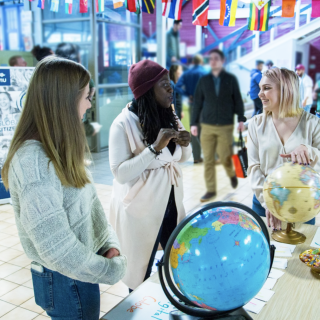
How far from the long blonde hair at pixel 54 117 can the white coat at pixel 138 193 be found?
61 cm

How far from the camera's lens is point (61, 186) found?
0.98 meters

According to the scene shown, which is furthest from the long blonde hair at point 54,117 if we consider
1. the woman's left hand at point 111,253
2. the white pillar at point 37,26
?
the white pillar at point 37,26

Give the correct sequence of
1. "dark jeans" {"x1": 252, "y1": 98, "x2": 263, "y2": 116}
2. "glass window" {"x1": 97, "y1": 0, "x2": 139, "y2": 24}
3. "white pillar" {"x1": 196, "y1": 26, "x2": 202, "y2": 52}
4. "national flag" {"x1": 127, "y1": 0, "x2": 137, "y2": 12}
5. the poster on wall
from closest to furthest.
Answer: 1. "white pillar" {"x1": 196, "y1": 26, "x2": 202, "y2": 52}
2. "dark jeans" {"x1": 252, "y1": 98, "x2": 263, "y2": 116}
3. "national flag" {"x1": 127, "y1": 0, "x2": 137, "y2": 12}
4. the poster on wall
5. "glass window" {"x1": 97, "y1": 0, "x2": 139, "y2": 24}

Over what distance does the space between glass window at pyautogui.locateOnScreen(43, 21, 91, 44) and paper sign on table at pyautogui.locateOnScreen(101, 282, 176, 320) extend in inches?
202

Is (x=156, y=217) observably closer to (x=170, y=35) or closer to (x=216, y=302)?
(x=216, y=302)

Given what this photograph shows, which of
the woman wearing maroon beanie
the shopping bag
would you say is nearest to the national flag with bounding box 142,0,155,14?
the shopping bag

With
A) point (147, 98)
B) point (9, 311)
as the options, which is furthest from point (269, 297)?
point (9, 311)

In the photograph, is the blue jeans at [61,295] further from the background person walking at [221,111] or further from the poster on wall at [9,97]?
the poster on wall at [9,97]

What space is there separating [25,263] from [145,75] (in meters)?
1.88

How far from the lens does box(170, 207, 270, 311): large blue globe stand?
2.79ft

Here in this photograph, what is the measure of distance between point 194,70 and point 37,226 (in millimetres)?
558

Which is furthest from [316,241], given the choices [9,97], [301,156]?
[9,97]

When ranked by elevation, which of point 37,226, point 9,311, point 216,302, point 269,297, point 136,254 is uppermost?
point 37,226

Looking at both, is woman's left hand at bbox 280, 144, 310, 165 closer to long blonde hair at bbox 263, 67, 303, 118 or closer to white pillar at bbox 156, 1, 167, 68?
long blonde hair at bbox 263, 67, 303, 118
